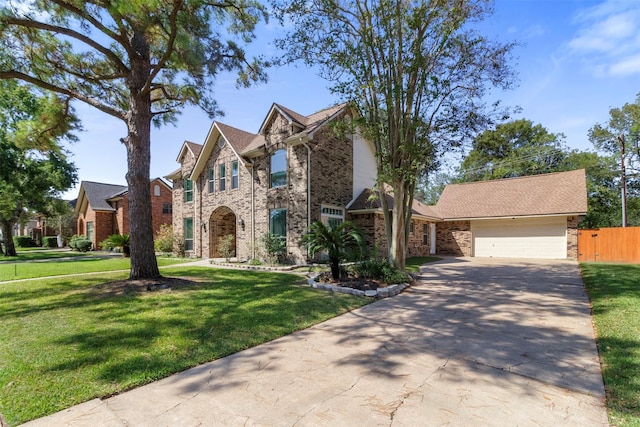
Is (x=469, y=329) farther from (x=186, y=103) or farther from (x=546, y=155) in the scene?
(x=546, y=155)

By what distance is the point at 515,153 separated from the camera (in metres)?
32.8

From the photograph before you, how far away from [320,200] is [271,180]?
294 cm

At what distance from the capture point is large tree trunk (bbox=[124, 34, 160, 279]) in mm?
8766

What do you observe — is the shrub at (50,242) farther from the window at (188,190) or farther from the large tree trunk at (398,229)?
the large tree trunk at (398,229)

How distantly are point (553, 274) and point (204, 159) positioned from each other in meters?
18.4

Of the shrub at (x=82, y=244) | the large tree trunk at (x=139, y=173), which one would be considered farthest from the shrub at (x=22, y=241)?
the large tree trunk at (x=139, y=173)

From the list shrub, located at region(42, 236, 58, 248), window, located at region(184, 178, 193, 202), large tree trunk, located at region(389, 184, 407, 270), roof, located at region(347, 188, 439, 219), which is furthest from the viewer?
shrub, located at region(42, 236, 58, 248)

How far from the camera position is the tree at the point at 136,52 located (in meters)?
7.95

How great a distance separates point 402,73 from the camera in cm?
972

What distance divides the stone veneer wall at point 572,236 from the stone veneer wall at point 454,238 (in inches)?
200

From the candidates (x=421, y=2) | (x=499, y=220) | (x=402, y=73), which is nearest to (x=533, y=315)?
(x=402, y=73)

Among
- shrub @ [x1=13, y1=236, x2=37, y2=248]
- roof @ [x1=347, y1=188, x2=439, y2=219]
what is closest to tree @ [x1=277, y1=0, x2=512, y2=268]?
roof @ [x1=347, y1=188, x2=439, y2=219]

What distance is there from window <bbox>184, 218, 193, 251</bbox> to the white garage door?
18557 millimetres

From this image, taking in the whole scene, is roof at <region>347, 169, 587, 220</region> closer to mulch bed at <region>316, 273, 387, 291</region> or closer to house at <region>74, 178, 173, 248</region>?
mulch bed at <region>316, 273, 387, 291</region>
